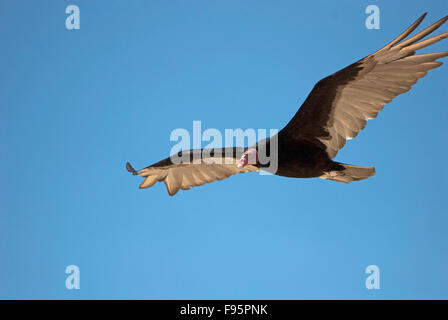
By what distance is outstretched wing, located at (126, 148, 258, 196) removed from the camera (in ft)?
21.7

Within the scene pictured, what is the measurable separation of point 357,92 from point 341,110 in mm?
269

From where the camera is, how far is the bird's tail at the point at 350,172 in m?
5.53

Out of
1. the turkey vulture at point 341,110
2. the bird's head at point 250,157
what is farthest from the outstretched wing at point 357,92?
the bird's head at point 250,157

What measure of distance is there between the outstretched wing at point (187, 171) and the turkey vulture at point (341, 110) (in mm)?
655

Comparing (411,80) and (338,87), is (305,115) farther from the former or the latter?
(411,80)

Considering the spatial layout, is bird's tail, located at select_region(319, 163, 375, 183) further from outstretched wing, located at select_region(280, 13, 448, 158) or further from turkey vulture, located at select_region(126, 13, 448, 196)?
outstretched wing, located at select_region(280, 13, 448, 158)

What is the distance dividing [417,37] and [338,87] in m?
0.94

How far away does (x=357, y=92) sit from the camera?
5.24 m

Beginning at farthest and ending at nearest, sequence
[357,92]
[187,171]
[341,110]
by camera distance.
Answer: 1. [187,171]
2. [341,110]
3. [357,92]

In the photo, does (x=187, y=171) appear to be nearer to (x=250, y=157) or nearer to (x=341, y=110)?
(x=250, y=157)

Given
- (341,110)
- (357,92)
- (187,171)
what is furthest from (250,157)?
(187,171)

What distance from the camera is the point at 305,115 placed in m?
5.36

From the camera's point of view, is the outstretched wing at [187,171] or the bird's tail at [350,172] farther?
the outstretched wing at [187,171]

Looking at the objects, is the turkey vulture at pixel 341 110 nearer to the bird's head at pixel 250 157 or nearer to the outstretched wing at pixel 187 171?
the bird's head at pixel 250 157
